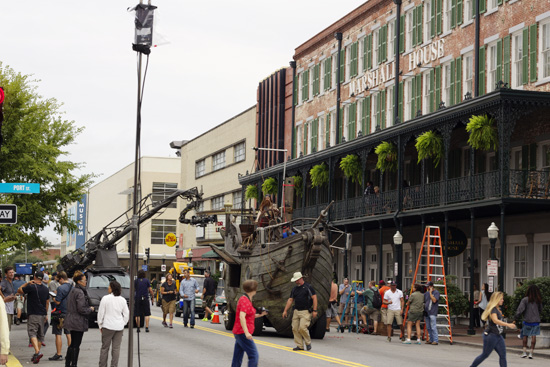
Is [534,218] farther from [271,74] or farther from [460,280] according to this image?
[271,74]

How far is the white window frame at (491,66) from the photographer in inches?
1356

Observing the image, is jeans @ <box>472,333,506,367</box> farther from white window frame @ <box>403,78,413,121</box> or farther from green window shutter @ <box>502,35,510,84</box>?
white window frame @ <box>403,78,413,121</box>

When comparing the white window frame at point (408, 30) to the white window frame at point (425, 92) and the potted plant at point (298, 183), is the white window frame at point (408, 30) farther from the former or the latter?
the potted plant at point (298, 183)

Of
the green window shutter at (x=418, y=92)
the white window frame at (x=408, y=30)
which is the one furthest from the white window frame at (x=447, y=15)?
the white window frame at (x=408, y=30)

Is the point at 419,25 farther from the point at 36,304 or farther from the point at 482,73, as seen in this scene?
the point at 36,304

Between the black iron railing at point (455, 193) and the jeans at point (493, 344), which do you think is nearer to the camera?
the jeans at point (493, 344)

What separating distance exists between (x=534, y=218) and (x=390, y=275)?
494 inches

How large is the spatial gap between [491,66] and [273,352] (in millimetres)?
17857

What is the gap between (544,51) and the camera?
31.6 metres

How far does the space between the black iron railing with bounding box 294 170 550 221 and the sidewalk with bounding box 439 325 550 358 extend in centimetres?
441

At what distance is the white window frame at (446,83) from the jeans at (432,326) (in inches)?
555

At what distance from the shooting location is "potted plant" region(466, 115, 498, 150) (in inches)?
1186

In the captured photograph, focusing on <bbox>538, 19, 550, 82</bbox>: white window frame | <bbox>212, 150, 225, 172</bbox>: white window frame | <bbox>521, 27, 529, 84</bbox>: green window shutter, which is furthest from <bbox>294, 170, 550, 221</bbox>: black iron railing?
<bbox>212, 150, 225, 172</bbox>: white window frame

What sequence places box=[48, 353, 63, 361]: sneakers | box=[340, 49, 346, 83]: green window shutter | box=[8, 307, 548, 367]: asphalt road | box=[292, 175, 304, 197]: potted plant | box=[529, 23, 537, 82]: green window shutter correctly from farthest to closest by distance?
box=[340, 49, 346, 83]: green window shutter, box=[292, 175, 304, 197]: potted plant, box=[529, 23, 537, 82]: green window shutter, box=[48, 353, 63, 361]: sneakers, box=[8, 307, 548, 367]: asphalt road
